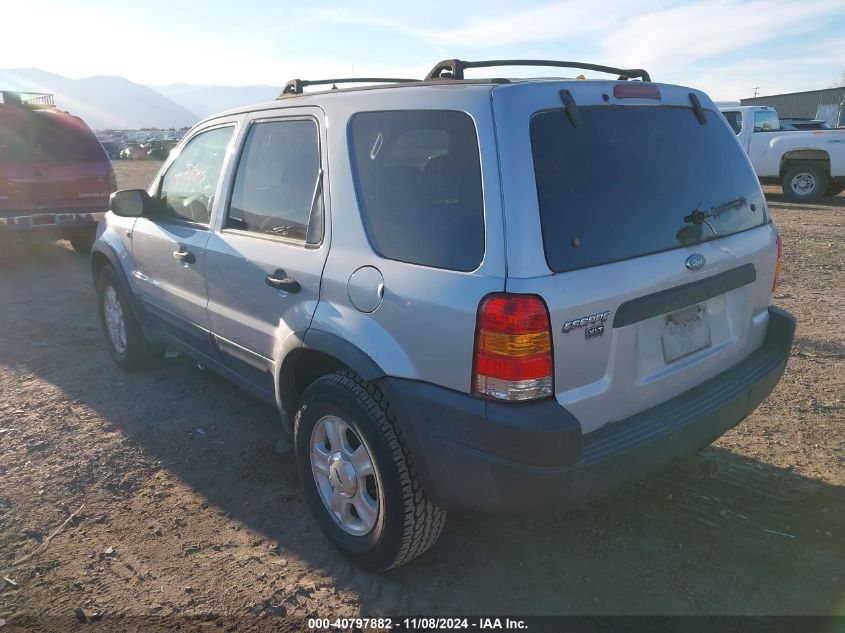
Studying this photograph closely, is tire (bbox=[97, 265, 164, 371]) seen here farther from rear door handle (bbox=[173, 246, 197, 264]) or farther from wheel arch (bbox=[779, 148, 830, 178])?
wheel arch (bbox=[779, 148, 830, 178])

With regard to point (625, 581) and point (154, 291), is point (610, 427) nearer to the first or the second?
point (625, 581)

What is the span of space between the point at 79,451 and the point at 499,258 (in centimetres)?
294

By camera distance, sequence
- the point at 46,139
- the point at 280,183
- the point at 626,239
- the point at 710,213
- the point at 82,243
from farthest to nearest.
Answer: the point at 82,243
the point at 46,139
the point at 280,183
the point at 710,213
the point at 626,239

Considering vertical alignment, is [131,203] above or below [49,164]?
below

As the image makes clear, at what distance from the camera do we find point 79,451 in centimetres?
362

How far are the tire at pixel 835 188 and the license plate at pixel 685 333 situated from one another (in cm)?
1389

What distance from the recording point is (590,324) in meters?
2.04

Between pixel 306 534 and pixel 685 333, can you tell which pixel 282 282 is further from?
pixel 685 333

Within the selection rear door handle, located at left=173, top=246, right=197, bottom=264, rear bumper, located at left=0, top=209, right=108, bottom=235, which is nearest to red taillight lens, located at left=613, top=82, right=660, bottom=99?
rear door handle, located at left=173, top=246, right=197, bottom=264

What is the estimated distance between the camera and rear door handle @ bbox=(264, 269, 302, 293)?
2.68 metres

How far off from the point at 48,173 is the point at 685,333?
826 cm

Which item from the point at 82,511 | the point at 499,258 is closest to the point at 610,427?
the point at 499,258

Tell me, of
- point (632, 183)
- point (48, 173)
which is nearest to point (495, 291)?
point (632, 183)

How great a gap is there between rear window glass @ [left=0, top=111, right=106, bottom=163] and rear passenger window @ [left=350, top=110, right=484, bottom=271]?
7175mm
